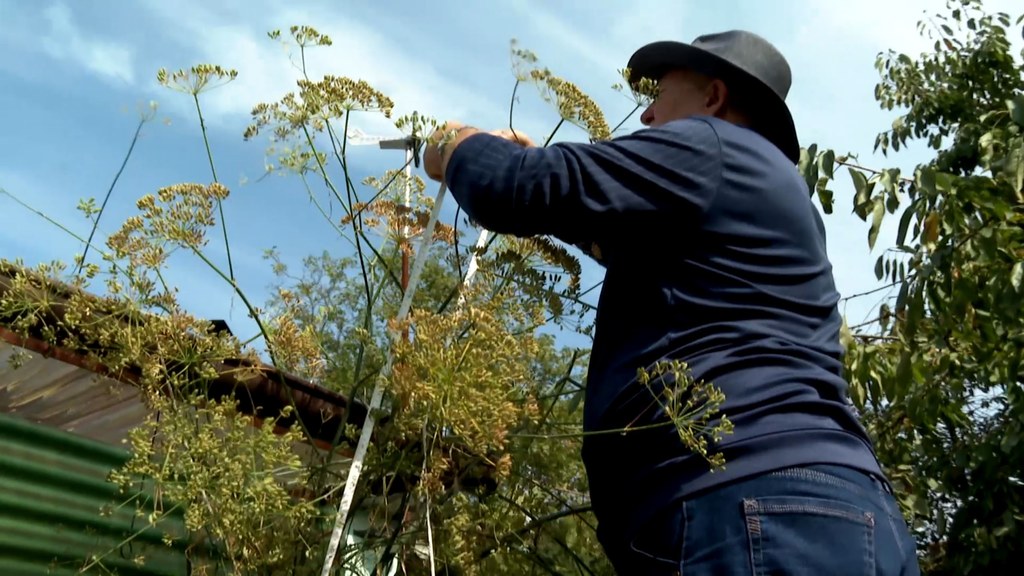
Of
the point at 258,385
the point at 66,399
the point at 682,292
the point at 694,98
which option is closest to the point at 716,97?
the point at 694,98

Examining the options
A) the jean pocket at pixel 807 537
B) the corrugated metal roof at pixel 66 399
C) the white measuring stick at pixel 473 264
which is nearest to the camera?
the jean pocket at pixel 807 537

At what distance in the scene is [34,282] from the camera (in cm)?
188

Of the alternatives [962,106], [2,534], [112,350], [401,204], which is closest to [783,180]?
[401,204]

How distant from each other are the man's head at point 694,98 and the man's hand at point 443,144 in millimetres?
348

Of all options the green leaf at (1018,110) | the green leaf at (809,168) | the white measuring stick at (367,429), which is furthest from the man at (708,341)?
the green leaf at (1018,110)

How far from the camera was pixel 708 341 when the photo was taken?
164 centimetres

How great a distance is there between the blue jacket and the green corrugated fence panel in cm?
166

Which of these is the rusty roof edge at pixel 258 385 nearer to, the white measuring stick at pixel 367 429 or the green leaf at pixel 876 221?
the white measuring stick at pixel 367 429

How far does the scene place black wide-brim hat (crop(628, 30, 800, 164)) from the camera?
1985 millimetres

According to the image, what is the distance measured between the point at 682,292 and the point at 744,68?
0.53 m

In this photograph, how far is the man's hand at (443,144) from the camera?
1736 millimetres

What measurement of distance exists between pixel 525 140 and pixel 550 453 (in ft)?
2.56

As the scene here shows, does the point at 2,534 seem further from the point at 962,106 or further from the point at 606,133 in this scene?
the point at 962,106

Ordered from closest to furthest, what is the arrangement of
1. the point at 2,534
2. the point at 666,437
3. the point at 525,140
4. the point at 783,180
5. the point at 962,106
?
1. the point at 666,437
2. the point at 783,180
3. the point at 525,140
4. the point at 2,534
5. the point at 962,106
